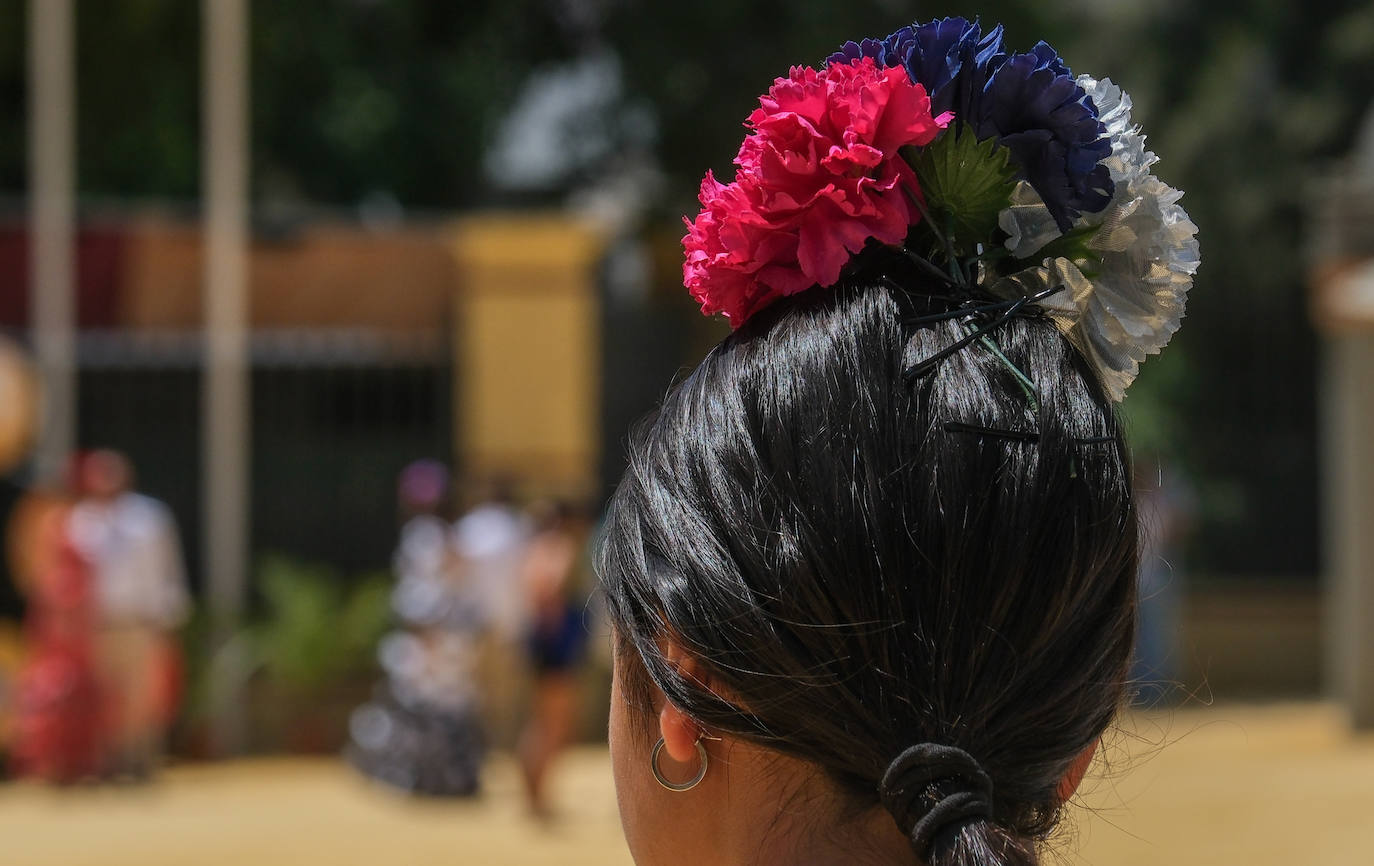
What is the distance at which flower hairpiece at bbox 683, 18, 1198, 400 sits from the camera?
1.31 meters

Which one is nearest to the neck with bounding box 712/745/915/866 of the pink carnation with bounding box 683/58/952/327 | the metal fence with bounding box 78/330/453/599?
the pink carnation with bounding box 683/58/952/327

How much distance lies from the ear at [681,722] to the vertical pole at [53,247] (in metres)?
10.3

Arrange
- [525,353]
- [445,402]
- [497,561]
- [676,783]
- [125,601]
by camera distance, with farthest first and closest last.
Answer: [445,402] < [525,353] < [125,601] < [497,561] < [676,783]

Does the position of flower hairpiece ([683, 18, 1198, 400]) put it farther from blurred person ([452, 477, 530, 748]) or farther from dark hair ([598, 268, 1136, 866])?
blurred person ([452, 477, 530, 748])

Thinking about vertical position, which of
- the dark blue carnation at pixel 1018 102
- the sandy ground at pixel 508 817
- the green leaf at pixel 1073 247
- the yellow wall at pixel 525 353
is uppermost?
the dark blue carnation at pixel 1018 102

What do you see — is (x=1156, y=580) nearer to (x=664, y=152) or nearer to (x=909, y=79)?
(x=664, y=152)

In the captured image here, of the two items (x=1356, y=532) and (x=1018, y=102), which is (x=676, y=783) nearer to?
(x=1018, y=102)

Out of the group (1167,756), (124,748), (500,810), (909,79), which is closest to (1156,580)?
(1167,756)

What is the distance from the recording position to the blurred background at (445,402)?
30.1ft

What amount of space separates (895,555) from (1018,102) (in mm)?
380

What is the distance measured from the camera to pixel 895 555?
1.21 meters

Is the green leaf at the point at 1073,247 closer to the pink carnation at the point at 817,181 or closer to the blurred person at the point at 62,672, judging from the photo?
the pink carnation at the point at 817,181

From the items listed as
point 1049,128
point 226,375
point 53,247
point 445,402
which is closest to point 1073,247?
point 1049,128

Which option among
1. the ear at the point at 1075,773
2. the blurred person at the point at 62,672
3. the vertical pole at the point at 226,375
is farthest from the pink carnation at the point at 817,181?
the vertical pole at the point at 226,375
